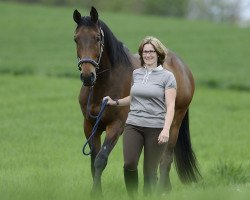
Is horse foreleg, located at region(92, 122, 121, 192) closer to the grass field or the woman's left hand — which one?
the grass field

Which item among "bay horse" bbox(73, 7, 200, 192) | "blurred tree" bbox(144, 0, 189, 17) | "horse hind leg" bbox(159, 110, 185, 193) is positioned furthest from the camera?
"blurred tree" bbox(144, 0, 189, 17)

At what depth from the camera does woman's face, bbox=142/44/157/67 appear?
290 inches

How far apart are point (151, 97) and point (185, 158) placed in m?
3.12

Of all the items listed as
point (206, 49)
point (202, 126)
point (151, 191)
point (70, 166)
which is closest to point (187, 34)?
point (206, 49)

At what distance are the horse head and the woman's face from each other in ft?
2.15

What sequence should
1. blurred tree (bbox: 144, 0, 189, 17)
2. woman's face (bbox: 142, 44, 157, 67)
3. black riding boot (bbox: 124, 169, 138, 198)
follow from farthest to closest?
blurred tree (bbox: 144, 0, 189, 17) → black riding boot (bbox: 124, 169, 138, 198) → woman's face (bbox: 142, 44, 157, 67)

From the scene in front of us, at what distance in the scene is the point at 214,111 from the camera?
19.3m

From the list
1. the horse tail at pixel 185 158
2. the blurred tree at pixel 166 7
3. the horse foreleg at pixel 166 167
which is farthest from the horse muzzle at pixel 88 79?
the blurred tree at pixel 166 7

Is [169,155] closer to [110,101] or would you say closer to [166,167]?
[166,167]

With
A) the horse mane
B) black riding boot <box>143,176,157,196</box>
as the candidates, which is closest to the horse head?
the horse mane

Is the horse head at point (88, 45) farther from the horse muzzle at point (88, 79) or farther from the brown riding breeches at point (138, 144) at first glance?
the brown riding breeches at point (138, 144)

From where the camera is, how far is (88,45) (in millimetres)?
7934

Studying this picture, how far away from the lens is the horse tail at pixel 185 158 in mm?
10016

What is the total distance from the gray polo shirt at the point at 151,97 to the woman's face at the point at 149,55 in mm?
105
